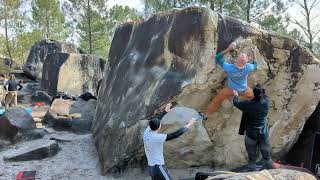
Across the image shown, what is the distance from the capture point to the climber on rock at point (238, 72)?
8.05 metres

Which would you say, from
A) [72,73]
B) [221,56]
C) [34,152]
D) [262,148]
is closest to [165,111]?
[221,56]

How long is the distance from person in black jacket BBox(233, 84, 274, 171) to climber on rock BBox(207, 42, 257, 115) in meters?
0.62

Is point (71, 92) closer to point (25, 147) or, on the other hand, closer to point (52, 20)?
point (25, 147)

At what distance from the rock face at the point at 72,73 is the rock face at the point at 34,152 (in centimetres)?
1013

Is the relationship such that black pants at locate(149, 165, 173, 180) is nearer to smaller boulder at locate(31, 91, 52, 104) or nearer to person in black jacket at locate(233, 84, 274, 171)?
person in black jacket at locate(233, 84, 274, 171)

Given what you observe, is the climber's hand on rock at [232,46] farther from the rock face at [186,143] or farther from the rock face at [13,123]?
the rock face at [13,123]

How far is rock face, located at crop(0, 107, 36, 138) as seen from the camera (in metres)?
11.6

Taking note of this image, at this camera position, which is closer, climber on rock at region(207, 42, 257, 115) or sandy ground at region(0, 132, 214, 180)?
climber on rock at region(207, 42, 257, 115)

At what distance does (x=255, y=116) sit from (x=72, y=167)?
A: 4403 millimetres

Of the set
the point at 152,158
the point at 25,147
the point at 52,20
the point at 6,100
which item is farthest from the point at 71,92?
the point at 52,20

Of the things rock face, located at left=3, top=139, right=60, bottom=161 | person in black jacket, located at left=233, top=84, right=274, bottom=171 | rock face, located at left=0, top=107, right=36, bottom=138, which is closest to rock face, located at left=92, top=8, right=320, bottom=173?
rock face, located at left=3, top=139, right=60, bottom=161

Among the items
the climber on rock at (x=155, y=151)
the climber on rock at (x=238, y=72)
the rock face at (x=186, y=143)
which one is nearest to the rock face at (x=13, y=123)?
the rock face at (x=186, y=143)

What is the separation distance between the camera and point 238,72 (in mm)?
8164

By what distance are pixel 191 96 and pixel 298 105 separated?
248 cm
